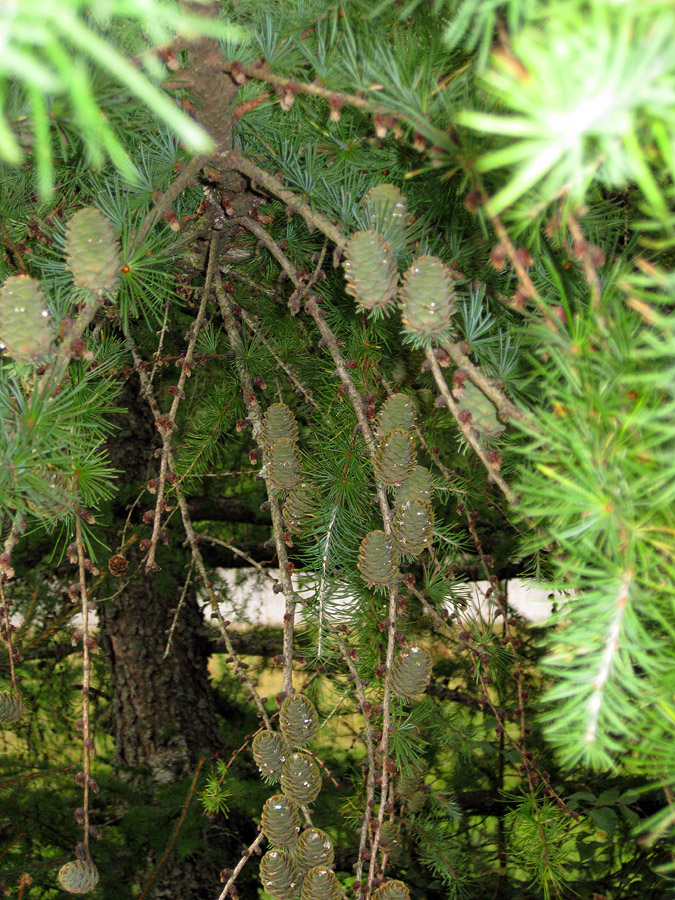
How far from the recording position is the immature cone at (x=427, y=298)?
15.5 inches

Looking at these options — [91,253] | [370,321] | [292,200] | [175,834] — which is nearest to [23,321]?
[91,253]

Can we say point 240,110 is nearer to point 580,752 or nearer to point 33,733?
point 580,752

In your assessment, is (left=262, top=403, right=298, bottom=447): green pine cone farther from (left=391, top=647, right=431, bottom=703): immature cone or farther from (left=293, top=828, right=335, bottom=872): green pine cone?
(left=293, top=828, right=335, bottom=872): green pine cone

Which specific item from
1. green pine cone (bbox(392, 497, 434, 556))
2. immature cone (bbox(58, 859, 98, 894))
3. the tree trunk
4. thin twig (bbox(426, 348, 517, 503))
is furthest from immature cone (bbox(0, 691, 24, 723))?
the tree trunk

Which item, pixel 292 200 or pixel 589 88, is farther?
pixel 292 200

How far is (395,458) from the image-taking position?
0.54 metres

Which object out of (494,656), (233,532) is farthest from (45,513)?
(233,532)


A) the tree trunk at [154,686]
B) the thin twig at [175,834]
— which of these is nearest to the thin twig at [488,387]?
the thin twig at [175,834]

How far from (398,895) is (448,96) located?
0.56 m

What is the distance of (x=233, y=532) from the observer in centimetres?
177

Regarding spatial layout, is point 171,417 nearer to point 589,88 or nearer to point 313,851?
point 313,851

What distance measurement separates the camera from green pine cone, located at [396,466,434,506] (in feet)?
1.92

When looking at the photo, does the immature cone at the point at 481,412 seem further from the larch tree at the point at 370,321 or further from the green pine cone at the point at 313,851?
the green pine cone at the point at 313,851

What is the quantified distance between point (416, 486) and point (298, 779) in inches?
9.9
